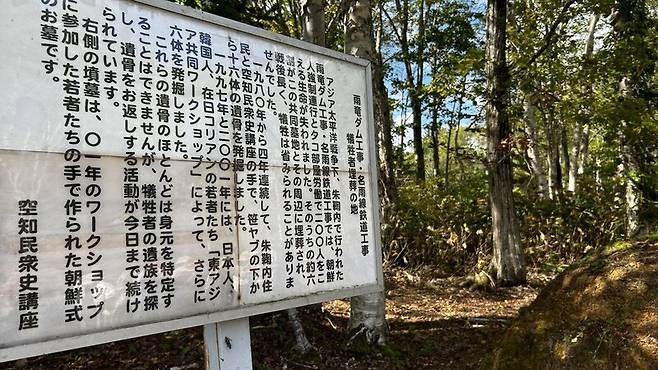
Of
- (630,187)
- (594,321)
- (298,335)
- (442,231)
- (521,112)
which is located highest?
(521,112)

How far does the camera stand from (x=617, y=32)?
321 inches

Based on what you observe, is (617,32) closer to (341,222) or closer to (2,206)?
(341,222)

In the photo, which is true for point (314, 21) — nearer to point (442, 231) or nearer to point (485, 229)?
point (442, 231)

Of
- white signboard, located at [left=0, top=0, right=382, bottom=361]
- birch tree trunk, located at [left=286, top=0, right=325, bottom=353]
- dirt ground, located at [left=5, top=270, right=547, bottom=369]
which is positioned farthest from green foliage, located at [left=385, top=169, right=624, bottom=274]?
white signboard, located at [left=0, top=0, right=382, bottom=361]

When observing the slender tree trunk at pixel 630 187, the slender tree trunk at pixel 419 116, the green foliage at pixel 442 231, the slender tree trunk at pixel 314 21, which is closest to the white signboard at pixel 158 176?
the slender tree trunk at pixel 314 21

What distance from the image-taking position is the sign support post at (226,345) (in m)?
2.85

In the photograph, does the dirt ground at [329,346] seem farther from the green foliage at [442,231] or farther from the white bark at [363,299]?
the green foliage at [442,231]

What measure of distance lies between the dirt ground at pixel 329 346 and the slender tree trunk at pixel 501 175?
61.2 inches

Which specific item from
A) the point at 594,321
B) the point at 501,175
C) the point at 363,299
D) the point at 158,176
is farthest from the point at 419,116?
the point at 158,176

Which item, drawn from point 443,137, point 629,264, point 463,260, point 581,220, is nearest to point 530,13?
point 581,220

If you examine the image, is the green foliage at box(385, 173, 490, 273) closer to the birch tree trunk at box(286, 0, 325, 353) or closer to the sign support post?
the birch tree trunk at box(286, 0, 325, 353)

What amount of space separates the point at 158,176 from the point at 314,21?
389cm

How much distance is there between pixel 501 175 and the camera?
8.25m

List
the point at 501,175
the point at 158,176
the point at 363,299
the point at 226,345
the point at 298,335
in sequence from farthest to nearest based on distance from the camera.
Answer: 1. the point at 501,175
2. the point at 363,299
3. the point at 298,335
4. the point at 226,345
5. the point at 158,176
